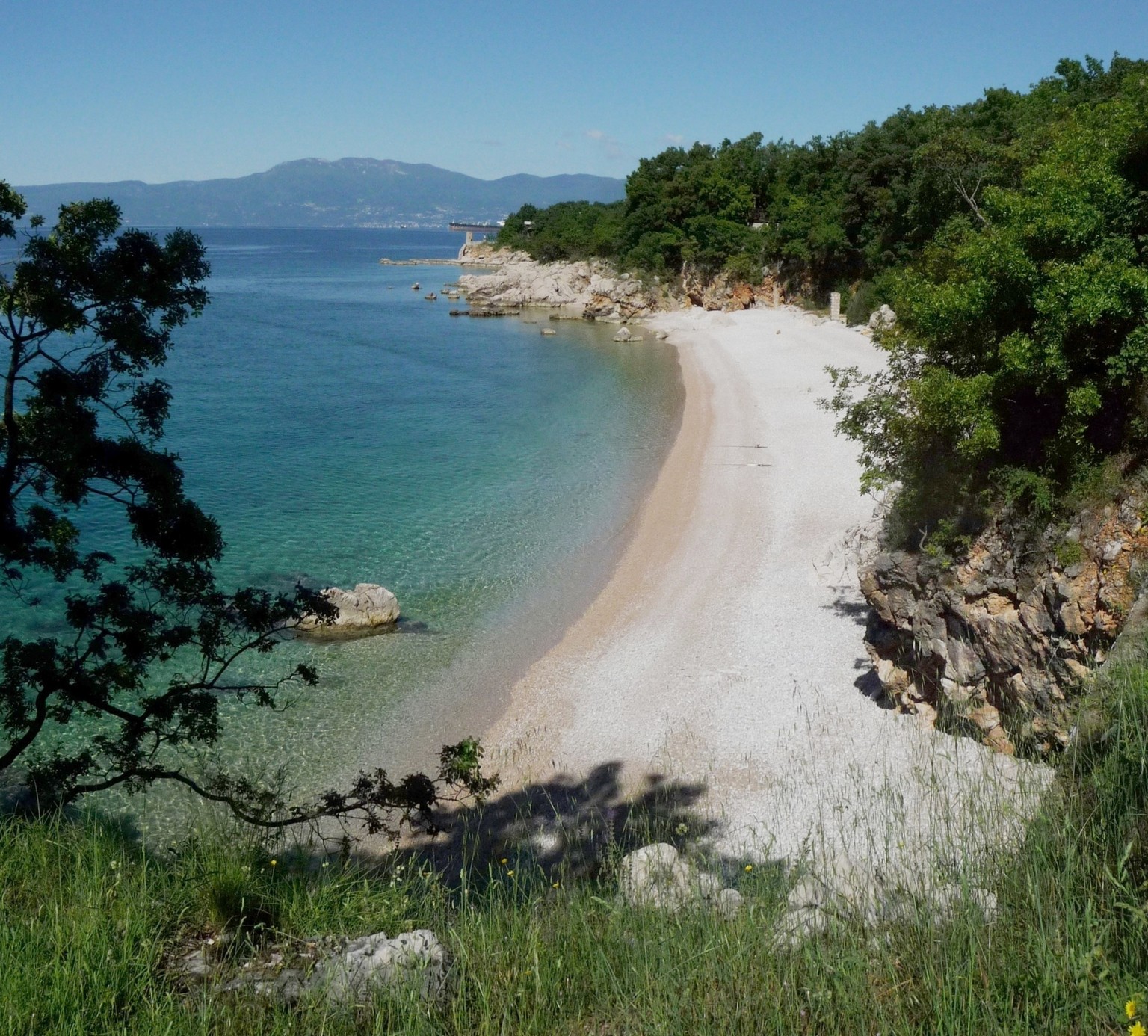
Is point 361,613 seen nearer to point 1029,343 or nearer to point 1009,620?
point 1009,620

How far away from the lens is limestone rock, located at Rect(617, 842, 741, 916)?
18.0ft

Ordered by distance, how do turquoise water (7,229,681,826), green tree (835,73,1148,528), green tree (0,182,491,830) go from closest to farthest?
green tree (0,182,491,830), green tree (835,73,1148,528), turquoise water (7,229,681,826)

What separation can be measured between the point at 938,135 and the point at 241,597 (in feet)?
134

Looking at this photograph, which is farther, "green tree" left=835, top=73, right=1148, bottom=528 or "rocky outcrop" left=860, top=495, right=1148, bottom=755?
"green tree" left=835, top=73, right=1148, bottom=528

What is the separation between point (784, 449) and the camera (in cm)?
2858

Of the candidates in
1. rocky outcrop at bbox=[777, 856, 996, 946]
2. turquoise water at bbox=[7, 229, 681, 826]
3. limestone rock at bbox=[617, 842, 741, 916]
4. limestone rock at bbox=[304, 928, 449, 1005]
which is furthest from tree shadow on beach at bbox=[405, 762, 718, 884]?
limestone rock at bbox=[304, 928, 449, 1005]

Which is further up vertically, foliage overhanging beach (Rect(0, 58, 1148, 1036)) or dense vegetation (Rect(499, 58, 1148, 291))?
dense vegetation (Rect(499, 58, 1148, 291))

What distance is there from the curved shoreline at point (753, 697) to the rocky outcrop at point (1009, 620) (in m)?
0.62

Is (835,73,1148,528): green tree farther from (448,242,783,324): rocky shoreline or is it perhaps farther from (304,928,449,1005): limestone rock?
(448,242,783,324): rocky shoreline

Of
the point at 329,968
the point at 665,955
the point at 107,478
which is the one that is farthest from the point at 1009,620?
the point at 107,478

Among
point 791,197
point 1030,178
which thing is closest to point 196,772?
point 1030,178

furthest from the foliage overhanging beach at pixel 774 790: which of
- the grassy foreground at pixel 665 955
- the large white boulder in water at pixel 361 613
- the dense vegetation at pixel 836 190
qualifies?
the dense vegetation at pixel 836 190

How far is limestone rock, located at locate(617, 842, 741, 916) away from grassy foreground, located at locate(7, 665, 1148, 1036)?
0.54ft

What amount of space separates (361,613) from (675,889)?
1194 cm
